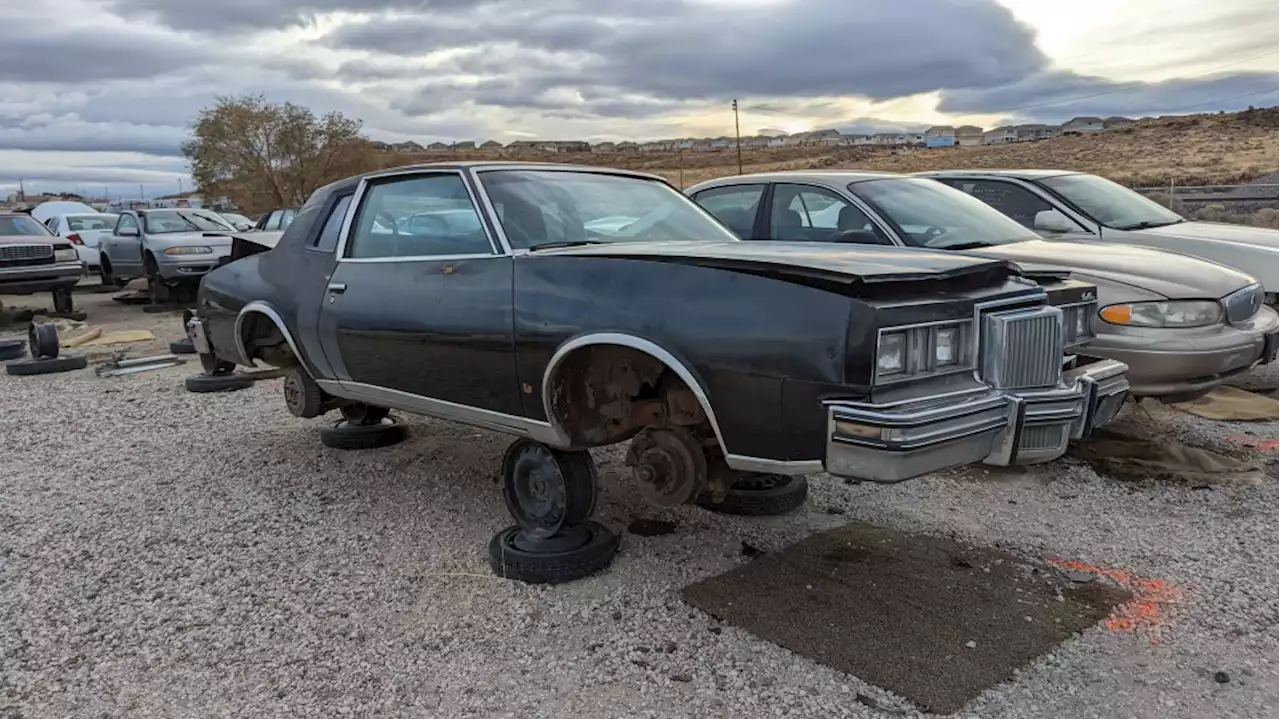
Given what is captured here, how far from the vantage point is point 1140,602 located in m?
3.44

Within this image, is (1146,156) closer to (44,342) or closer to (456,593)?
(44,342)

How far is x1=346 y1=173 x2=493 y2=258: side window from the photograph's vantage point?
4008 mm

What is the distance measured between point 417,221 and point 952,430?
9.05 feet

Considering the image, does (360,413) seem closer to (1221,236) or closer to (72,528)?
(72,528)

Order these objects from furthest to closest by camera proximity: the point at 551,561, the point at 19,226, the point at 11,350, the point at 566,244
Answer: the point at 19,226, the point at 11,350, the point at 566,244, the point at 551,561

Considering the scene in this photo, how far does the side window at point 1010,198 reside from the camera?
706cm

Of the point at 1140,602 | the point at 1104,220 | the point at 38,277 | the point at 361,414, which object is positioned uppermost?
the point at 1104,220

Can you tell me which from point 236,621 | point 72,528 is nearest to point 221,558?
point 236,621

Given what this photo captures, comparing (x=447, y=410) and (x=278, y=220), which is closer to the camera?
(x=447, y=410)

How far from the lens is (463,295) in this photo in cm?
382

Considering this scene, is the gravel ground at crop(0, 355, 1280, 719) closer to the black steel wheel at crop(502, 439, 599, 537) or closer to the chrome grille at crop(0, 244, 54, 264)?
the black steel wheel at crop(502, 439, 599, 537)

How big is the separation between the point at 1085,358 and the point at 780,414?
74.1 inches

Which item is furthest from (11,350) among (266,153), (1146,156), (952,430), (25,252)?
(1146,156)

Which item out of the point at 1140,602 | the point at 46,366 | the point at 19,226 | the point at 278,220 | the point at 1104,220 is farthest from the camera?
the point at 278,220
